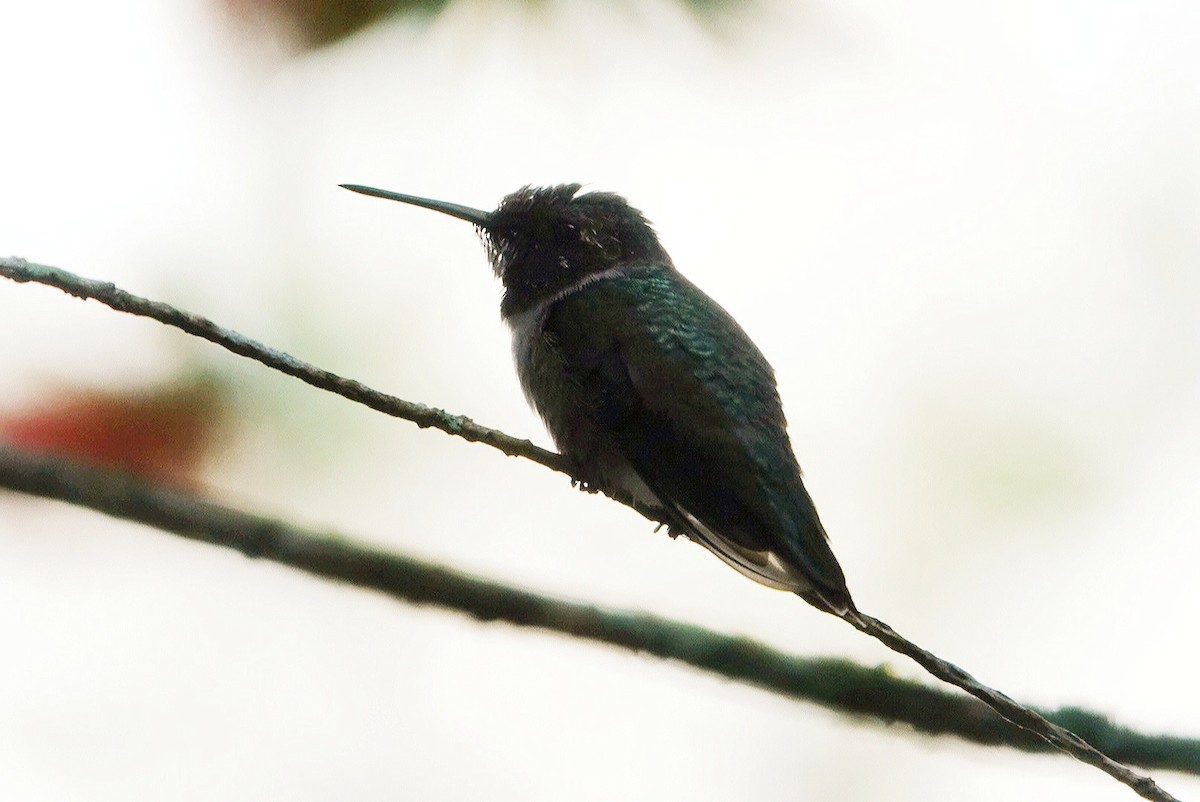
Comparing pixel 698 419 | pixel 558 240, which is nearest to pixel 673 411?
pixel 698 419

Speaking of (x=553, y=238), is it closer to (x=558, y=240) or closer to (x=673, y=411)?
(x=558, y=240)

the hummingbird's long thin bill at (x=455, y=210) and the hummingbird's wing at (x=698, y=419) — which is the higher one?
the hummingbird's long thin bill at (x=455, y=210)

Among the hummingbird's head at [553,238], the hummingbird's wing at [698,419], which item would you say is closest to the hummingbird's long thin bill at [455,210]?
the hummingbird's head at [553,238]

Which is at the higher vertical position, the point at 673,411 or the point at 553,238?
the point at 553,238

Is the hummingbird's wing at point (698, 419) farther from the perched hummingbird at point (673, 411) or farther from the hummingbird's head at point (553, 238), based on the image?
the hummingbird's head at point (553, 238)

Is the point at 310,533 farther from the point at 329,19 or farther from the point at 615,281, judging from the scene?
the point at 615,281

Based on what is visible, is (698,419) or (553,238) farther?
(553,238)
